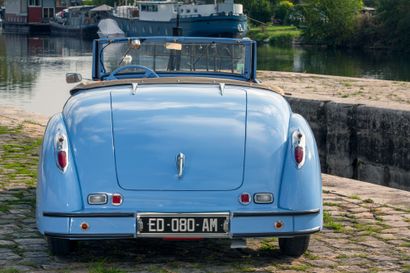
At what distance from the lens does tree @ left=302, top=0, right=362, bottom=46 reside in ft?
252

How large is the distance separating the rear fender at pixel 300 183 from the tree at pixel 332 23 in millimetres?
71398

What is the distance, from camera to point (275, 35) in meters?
75.4

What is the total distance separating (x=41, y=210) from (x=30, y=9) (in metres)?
95.2

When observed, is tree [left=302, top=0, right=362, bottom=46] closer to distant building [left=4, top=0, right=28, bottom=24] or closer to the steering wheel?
distant building [left=4, top=0, right=28, bottom=24]

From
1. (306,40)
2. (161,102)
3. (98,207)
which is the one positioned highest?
(161,102)

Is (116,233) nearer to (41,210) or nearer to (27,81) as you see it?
(41,210)

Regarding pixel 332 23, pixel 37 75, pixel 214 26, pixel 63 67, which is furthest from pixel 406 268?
pixel 332 23

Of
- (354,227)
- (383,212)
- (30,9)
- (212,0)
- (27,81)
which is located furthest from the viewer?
(30,9)

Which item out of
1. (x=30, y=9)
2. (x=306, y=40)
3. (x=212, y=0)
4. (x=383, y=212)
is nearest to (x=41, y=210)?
(x=383, y=212)

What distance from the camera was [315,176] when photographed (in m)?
5.80

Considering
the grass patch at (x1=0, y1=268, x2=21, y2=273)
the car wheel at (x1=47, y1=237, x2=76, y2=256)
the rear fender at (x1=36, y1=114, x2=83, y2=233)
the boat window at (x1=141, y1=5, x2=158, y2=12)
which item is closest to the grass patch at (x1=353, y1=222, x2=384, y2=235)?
the car wheel at (x1=47, y1=237, x2=76, y2=256)

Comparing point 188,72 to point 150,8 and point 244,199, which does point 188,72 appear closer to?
point 244,199

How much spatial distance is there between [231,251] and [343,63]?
158ft

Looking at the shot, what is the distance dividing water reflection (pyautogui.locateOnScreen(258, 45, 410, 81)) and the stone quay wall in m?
28.8
